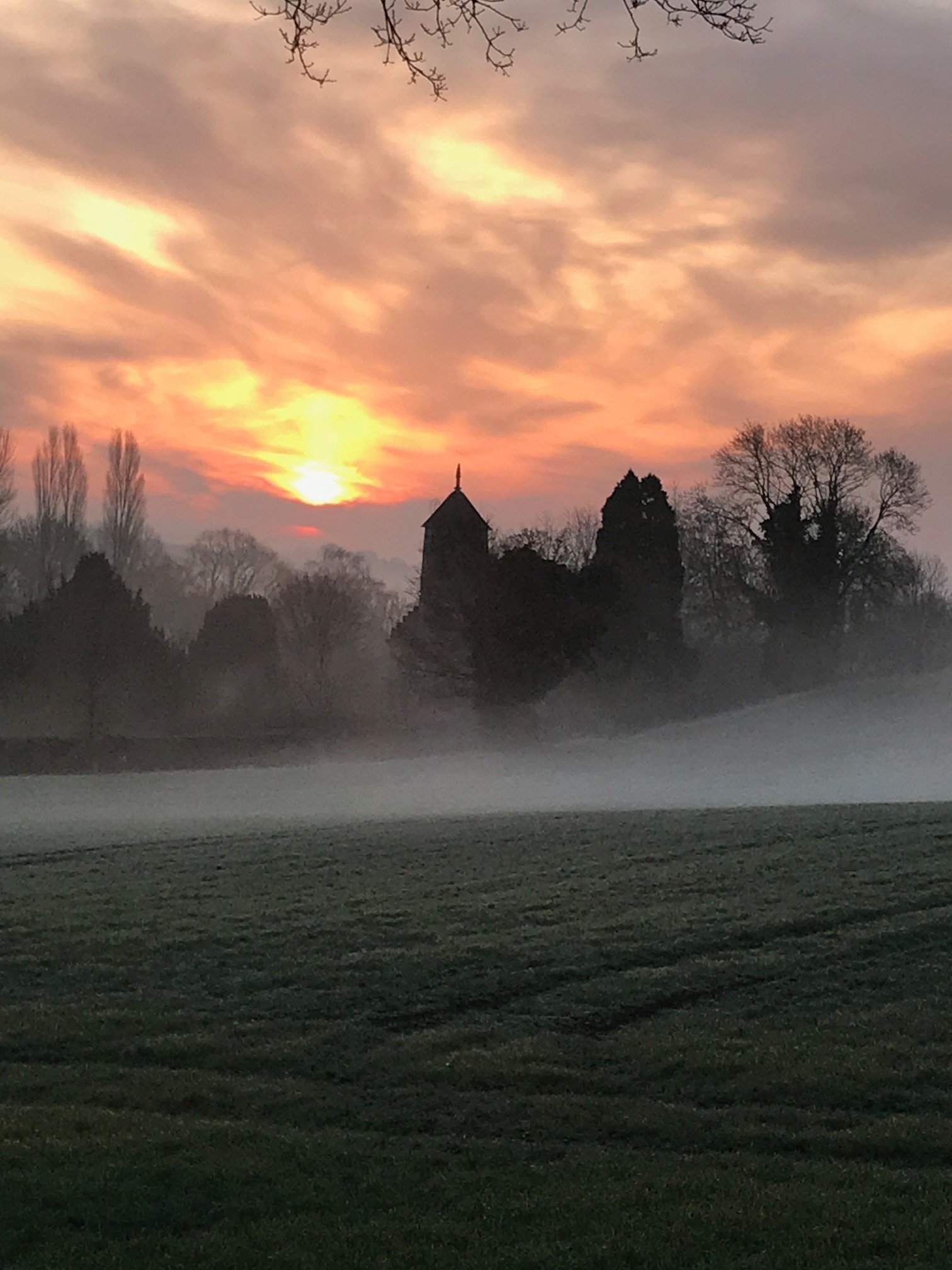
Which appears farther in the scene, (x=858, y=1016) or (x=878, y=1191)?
(x=858, y=1016)

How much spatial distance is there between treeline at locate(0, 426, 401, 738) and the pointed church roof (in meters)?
8.57

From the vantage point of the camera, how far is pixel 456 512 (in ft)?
178

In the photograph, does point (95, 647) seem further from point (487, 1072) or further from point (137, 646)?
point (487, 1072)

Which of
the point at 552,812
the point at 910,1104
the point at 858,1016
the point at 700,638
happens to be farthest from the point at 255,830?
the point at 700,638

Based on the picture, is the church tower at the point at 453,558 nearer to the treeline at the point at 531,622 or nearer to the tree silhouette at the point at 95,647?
the treeline at the point at 531,622

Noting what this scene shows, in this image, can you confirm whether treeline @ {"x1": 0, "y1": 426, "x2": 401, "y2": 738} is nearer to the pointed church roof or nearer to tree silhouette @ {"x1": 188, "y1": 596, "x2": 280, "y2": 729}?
tree silhouette @ {"x1": 188, "y1": 596, "x2": 280, "y2": 729}

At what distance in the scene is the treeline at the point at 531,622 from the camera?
4572cm

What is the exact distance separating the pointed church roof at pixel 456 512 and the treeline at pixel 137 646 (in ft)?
28.1

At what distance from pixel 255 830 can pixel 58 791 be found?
1647cm

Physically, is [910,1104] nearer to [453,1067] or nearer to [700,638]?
[453,1067]

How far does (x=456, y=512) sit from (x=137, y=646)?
15.8 m

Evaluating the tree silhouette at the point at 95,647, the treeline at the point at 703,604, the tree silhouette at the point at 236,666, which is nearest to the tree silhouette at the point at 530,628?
the treeline at the point at 703,604

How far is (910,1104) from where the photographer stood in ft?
22.0

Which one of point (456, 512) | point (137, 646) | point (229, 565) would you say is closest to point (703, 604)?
point (456, 512)
